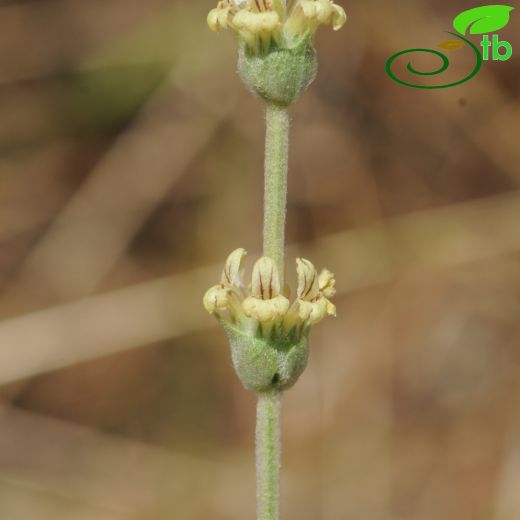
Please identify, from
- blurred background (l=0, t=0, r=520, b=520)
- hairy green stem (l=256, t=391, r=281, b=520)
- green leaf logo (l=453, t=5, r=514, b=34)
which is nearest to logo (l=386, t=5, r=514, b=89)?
green leaf logo (l=453, t=5, r=514, b=34)

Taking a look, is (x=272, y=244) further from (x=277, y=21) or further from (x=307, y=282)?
(x=277, y=21)

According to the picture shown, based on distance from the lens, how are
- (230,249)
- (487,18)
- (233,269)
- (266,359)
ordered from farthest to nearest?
(230,249), (487,18), (233,269), (266,359)

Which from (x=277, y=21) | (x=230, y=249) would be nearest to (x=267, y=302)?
(x=277, y=21)

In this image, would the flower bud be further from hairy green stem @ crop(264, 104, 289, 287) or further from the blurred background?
the blurred background

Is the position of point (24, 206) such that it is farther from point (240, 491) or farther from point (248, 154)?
point (240, 491)

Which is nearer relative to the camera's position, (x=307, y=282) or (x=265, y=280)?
(x=265, y=280)

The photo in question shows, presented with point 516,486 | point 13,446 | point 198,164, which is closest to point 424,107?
point 198,164
